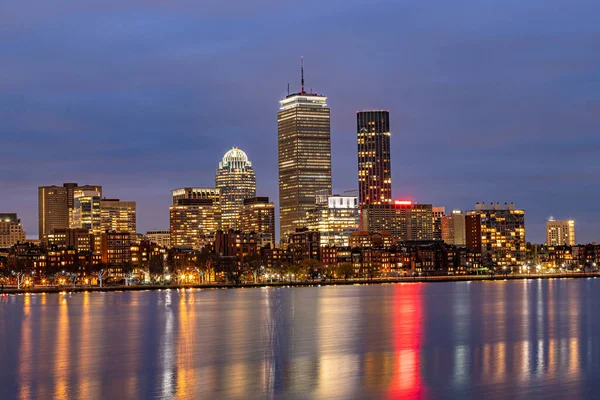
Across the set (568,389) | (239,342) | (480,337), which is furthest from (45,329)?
(568,389)

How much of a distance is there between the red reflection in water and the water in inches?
3.4

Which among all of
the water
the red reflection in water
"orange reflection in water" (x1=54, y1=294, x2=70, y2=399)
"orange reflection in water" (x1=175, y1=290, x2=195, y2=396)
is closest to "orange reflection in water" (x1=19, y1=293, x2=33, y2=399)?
the water

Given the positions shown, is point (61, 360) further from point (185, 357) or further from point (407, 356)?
point (407, 356)

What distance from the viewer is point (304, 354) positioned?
5694 centimetres

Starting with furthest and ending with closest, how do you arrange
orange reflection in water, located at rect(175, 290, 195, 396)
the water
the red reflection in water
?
orange reflection in water, located at rect(175, 290, 195, 396) < the water < the red reflection in water

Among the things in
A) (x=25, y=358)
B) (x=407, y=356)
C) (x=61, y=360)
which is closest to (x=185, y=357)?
(x=61, y=360)

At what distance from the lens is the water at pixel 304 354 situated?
4397cm

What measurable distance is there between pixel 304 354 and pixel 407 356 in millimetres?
6103

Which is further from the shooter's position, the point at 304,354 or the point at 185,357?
the point at 304,354

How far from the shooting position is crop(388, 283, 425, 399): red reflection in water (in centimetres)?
4291

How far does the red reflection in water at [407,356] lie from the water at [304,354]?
9 cm

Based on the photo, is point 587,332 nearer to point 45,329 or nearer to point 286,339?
point 286,339

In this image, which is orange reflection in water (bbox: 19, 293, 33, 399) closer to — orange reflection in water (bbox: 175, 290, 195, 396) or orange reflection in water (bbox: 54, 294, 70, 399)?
orange reflection in water (bbox: 54, 294, 70, 399)

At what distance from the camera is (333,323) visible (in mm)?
81188
